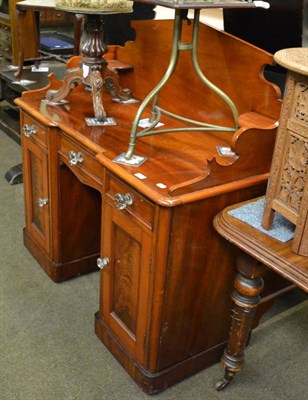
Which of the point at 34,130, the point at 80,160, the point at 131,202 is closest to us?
the point at 131,202

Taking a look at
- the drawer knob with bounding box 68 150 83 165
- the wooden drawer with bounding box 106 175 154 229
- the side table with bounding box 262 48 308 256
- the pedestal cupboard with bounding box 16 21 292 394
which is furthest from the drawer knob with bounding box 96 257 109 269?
the side table with bounding box 262 48 308 256

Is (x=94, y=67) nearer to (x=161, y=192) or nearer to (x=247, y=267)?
(x=161, y=192)

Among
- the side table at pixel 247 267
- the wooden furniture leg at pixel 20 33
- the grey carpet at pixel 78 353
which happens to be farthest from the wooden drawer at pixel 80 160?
the wooden furniture leg at pixel 20 33

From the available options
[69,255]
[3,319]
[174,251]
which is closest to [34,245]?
[69,255]

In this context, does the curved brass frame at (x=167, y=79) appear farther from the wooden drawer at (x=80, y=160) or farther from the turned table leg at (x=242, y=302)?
the turned table leg at (x=242, y=302)

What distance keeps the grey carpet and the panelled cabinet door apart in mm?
169

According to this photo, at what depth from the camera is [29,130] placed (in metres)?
2.13

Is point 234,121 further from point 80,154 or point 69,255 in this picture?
point 69,255

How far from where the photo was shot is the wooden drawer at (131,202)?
1485 mm

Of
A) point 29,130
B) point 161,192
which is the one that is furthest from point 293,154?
point 29,130

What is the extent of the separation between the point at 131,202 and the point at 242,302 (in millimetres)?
480

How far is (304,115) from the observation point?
1.16 metres

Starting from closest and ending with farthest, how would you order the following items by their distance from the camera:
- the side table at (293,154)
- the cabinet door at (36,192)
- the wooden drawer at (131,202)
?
the side table at (293,154) → the wooden drawer at (131,202) → the cabinet door at (36,192)

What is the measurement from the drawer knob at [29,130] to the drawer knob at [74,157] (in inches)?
11.7
